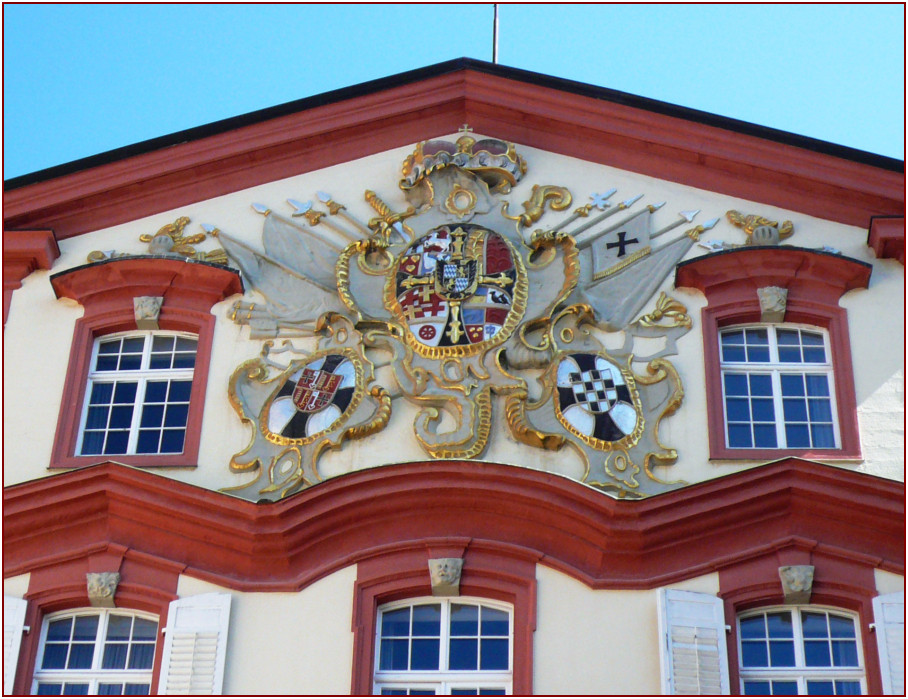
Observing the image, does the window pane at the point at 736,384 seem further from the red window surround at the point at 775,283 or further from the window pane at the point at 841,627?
the window pane at the point at 841,627

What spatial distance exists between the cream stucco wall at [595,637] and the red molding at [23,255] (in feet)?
16.9

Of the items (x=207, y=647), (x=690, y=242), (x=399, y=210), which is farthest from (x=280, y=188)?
(x=207, y=647)

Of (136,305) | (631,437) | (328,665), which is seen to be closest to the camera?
(328,665)

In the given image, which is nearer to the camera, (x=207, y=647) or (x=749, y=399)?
(x=207, y=647)

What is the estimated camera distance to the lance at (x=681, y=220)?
1557cm

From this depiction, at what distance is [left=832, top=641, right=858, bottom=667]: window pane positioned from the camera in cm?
1327

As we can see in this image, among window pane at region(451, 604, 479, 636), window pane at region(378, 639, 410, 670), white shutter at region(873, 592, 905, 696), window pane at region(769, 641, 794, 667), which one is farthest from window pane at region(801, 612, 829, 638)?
window pane at region(378, 639, 410, 670)

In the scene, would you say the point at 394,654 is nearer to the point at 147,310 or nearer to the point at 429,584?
the point at 429,584

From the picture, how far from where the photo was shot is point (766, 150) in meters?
15.9

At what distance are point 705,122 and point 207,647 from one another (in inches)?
242

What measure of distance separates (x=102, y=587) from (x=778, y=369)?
17.6 ft

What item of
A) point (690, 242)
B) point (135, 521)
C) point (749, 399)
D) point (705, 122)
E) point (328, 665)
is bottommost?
point (328, 665)

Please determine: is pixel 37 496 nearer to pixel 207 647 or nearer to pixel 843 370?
pixel 207 647

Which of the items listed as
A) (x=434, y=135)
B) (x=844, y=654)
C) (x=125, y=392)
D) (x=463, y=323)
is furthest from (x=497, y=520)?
(x=434, y=135)
